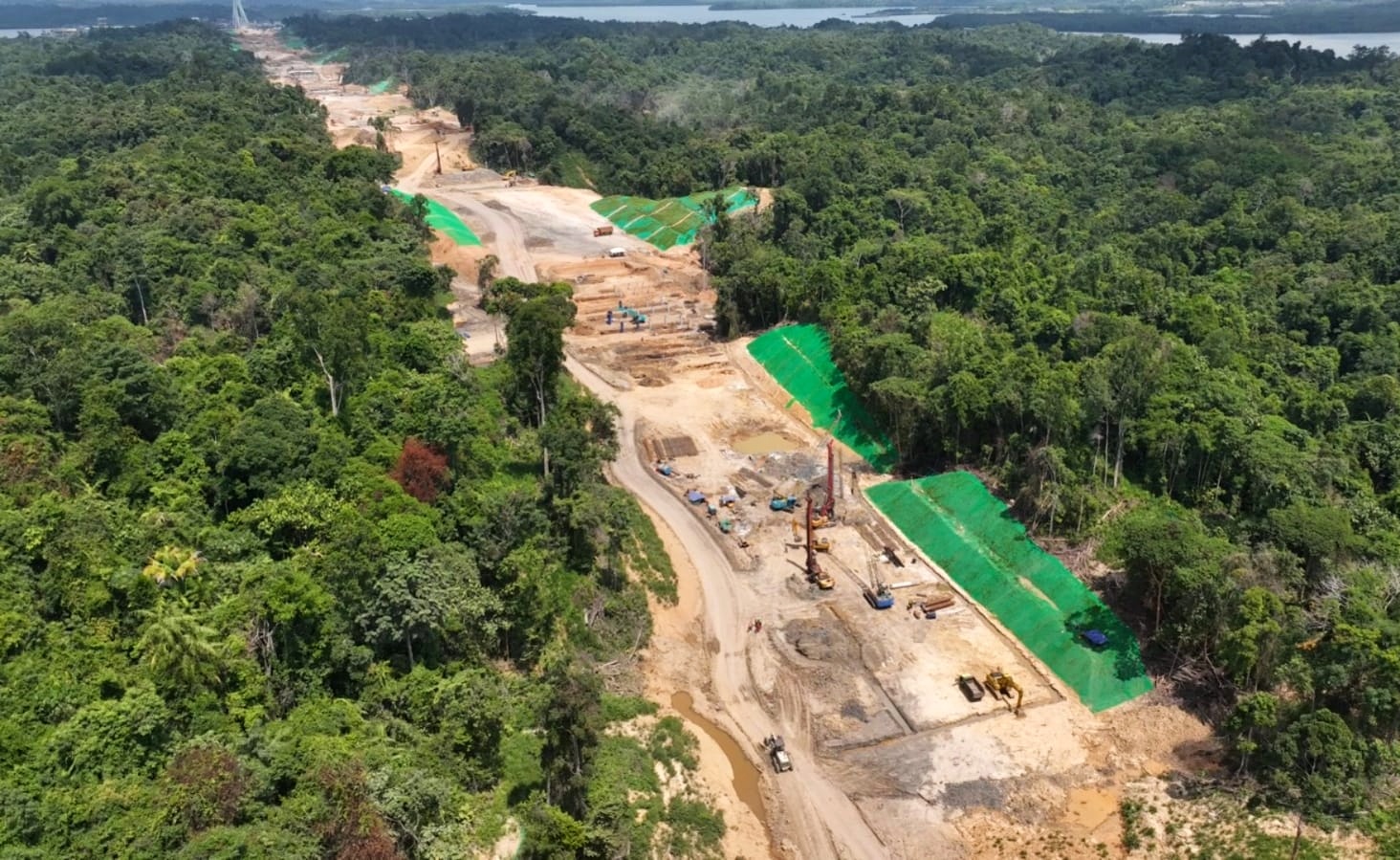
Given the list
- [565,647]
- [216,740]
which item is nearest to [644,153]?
[565,647]

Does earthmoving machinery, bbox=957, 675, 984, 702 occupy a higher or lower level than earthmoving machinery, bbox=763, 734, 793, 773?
higher

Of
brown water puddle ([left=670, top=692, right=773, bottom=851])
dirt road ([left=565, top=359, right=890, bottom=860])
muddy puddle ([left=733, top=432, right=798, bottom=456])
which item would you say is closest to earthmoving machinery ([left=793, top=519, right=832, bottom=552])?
dirt road ([left=565, top=359, right=890, bottom=860])

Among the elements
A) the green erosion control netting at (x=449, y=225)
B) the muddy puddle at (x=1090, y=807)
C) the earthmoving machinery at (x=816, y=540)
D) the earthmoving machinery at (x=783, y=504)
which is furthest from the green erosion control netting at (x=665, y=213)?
the muddy puddle at (x=1090, y=807)

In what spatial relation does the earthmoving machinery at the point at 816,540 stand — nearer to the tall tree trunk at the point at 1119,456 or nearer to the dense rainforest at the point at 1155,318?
the dense rainforest at the point at 1155,318

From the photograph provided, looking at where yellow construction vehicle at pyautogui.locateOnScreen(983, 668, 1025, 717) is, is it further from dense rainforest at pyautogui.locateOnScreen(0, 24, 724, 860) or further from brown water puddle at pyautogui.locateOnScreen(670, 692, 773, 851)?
dense rainforest at pyautogui.locateOnScreen(0, 24, 724, 860)

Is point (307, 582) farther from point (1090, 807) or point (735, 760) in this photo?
point (1090, 807)

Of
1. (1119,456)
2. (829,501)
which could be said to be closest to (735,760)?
(829,501)
